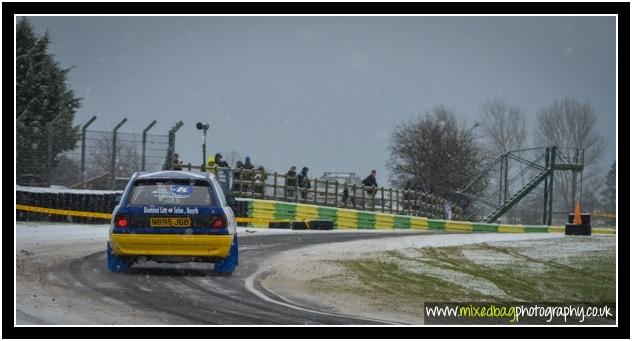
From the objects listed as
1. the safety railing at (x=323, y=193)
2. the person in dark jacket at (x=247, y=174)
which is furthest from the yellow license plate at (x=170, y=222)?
the person in dark jacket at (x=247, y=174)

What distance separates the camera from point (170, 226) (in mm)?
13383

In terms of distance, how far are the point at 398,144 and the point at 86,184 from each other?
39604mm

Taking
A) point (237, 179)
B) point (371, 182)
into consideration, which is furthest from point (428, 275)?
point (371, 182)

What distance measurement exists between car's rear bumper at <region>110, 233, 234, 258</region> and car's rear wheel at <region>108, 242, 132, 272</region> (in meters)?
0.20

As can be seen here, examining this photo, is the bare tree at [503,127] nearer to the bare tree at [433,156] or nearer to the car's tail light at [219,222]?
the bare tree at [433,156]

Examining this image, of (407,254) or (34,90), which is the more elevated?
(34,90)

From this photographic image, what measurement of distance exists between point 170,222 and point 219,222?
669mm

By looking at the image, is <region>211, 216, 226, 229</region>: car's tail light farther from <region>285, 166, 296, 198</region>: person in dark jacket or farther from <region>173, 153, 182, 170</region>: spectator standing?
<region>285, 166, 296, 198</region>: person in dark jacket

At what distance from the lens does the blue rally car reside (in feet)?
43.8

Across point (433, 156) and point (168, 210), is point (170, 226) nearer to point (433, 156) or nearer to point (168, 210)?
point (168, 210)

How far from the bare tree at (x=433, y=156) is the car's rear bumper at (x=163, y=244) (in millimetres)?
45592

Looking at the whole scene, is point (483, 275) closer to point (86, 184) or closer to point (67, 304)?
point (67, 304)

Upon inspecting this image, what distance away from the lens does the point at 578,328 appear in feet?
33.6

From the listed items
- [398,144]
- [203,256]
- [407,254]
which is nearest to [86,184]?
[407,254]
